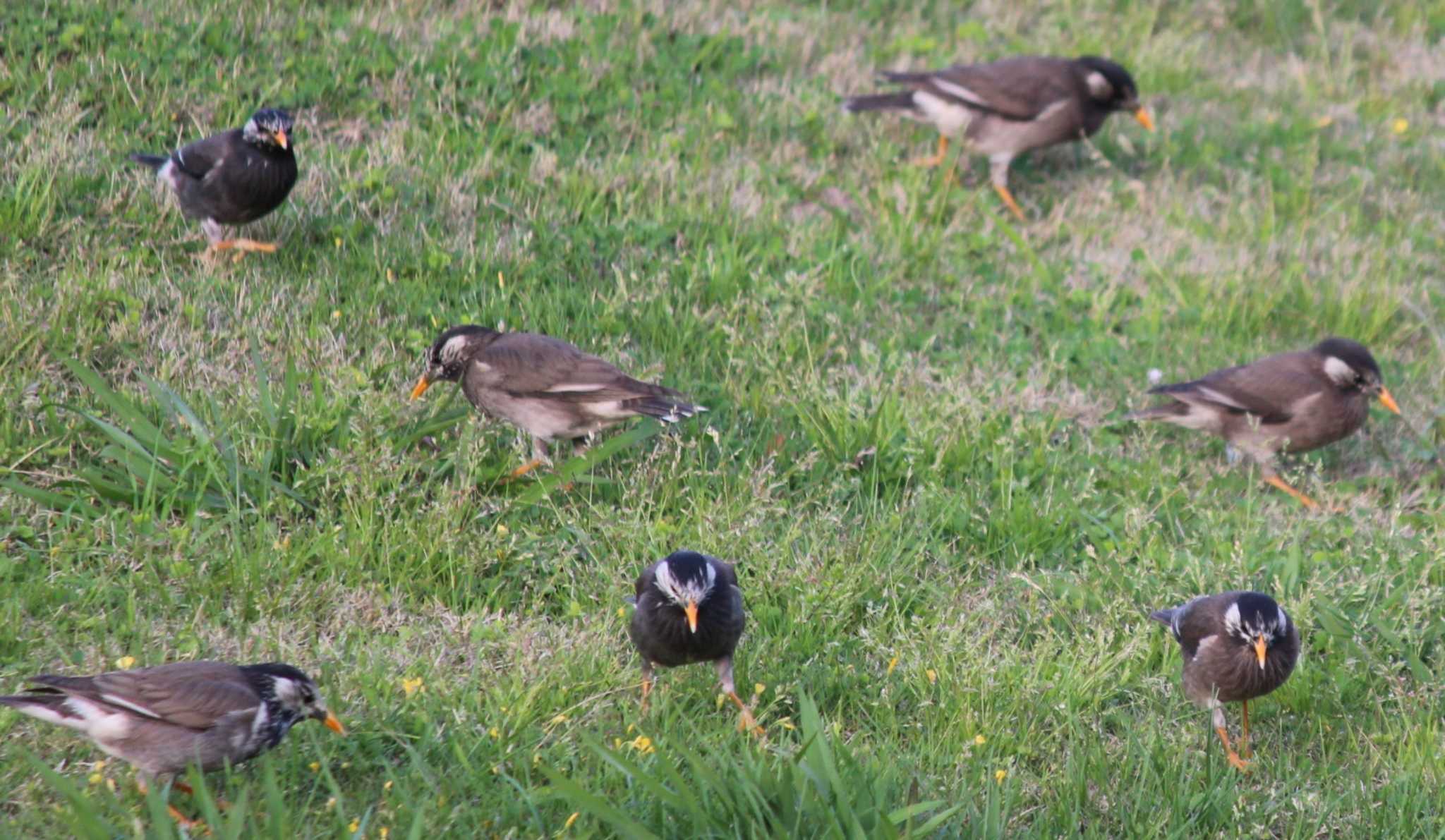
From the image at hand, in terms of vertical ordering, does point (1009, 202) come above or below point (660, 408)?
below

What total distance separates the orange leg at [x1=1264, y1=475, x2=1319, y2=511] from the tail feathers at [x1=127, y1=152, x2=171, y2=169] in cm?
627

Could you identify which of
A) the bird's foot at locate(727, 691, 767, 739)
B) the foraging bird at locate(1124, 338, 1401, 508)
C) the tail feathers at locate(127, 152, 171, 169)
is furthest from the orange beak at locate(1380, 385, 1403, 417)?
the tail feathers at locate(127, 152, 171, 169)

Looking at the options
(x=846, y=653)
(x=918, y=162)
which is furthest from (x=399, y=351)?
(x=918, y=162)

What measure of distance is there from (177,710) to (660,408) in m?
2.62

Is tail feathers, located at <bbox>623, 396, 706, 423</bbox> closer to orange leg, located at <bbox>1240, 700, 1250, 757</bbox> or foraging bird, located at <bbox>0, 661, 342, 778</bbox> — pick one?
foraging bird, located at <bbox>0, 661, 342, 778</bbox>

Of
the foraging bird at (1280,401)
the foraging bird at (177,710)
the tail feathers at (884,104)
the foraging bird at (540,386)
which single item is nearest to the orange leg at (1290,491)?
the foraging bird at (1280,401)

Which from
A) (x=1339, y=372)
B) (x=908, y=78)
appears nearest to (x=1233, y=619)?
(x=1339, y=372)

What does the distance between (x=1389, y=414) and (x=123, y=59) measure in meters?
7.89

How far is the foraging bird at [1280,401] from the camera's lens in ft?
24.9

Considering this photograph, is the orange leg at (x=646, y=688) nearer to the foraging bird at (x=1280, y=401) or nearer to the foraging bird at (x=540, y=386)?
the foraging bird at (x=540, y=386)

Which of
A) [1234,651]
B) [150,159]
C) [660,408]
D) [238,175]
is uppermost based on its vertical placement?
[238,175]

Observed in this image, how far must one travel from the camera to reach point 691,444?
20.7 feet

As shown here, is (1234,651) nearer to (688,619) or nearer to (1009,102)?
(688,619)

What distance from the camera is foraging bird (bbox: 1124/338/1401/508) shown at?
7.59m
